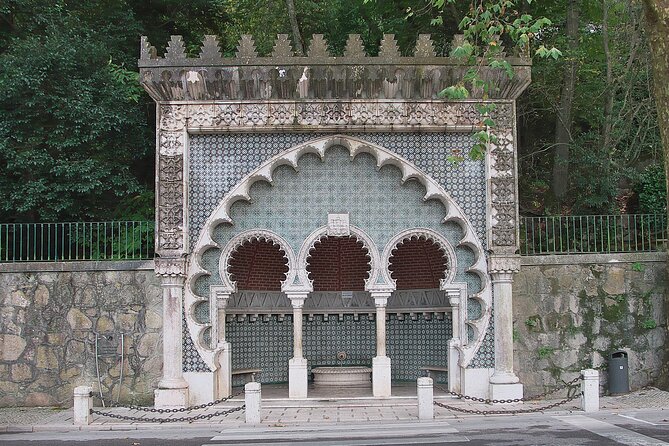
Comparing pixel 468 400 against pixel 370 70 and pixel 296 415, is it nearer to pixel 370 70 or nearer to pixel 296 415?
pixel 296 415

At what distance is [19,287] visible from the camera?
1405 cm

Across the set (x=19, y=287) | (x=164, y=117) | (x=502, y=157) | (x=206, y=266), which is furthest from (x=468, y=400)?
(x=19, y=287)

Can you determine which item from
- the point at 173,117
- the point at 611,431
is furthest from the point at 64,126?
the point at 611,431

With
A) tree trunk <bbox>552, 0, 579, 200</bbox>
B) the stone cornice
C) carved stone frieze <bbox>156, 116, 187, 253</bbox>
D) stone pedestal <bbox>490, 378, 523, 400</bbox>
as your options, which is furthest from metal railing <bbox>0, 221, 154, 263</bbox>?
tree trunk <bbox>552, 0, 579, 200</bbox>

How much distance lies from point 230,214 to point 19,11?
800 cm

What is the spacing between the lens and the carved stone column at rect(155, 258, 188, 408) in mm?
13298

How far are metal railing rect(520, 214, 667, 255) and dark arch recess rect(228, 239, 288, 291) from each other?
497cm

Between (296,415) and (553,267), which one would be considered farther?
(553,267)

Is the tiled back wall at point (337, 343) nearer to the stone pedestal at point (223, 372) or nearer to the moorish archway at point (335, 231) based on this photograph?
the stone pedestal at point (223, 372)

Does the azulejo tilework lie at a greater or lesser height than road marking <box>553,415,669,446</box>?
greater

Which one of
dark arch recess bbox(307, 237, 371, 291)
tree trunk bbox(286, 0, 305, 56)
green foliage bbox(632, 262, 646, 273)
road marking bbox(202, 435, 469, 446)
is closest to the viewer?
road marking bbox(202, 435, 469, 446)

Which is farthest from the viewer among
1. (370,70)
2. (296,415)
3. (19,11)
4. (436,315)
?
(19,11)

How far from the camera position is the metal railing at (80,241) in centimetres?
1455

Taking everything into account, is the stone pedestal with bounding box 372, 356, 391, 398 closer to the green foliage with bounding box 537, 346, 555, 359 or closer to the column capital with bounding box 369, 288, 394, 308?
the column capital with bounding box 369, 288, 394, 308
